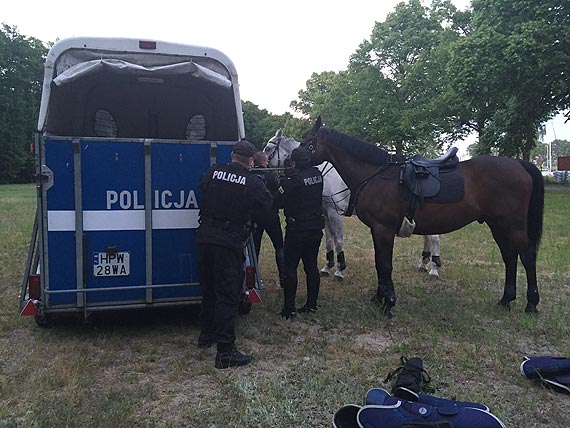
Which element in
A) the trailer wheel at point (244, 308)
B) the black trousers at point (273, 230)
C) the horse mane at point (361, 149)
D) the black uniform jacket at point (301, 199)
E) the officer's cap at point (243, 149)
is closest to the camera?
the officer's cap at point (243, 149)

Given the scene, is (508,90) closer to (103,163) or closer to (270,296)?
(270,296)

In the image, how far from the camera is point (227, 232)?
178 inches

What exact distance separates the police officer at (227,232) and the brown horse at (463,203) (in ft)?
6.85

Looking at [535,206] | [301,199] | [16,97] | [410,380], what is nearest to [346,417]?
[410,380]

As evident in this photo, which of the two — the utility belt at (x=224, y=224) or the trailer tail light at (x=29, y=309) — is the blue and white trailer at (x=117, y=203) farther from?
the utility belt at (x=224, y=224)

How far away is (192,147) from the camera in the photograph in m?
5.13

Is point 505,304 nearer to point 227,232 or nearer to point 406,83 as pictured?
point 227,232

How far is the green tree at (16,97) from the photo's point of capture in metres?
48.4

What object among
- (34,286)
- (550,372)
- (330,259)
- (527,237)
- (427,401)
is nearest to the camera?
(427,401)

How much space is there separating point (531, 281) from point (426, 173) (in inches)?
71.3

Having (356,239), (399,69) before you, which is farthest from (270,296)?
(399,69)

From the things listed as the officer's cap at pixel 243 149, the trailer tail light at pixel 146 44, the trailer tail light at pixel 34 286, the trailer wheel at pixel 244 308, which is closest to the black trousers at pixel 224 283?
the officer's cap at pixel 243 149

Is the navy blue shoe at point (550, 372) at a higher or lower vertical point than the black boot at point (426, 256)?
lower

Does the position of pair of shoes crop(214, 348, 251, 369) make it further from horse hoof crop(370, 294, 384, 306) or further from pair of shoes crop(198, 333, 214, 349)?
horse hoof crop(370, 294, 384, 306)
